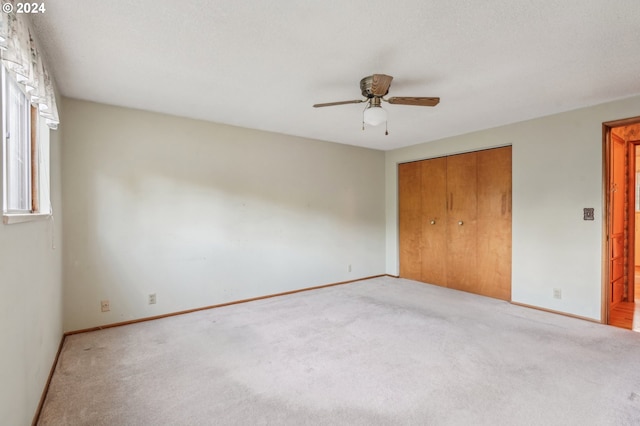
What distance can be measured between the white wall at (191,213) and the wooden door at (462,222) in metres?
1.47

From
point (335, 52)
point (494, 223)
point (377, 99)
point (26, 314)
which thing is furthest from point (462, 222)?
point (26, 314)

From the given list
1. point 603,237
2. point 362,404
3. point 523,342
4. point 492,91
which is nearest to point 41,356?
point 362,404

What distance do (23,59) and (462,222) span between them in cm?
471

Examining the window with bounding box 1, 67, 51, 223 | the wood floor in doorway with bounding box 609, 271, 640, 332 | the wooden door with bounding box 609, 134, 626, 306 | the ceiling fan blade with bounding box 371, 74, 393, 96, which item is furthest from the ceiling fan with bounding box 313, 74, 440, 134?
the wood floor in doorway with bounding box 609, 271, 640, 332

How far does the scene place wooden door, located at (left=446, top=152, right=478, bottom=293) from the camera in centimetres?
446

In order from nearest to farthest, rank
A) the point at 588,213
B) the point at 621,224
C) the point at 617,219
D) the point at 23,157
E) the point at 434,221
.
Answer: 1. the point at 23,157
2. the point at 588,213
3. the point at 617,219
4. the point at 621,224
5. the point at 434,221

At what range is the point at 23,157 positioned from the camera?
6.48ft

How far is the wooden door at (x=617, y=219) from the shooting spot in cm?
368

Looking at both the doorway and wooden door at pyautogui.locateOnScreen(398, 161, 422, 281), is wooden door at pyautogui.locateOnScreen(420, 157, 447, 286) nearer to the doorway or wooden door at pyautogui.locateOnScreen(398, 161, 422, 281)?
wooden door at pyautogui.locateOnScreen(398, 161, 422, 281)

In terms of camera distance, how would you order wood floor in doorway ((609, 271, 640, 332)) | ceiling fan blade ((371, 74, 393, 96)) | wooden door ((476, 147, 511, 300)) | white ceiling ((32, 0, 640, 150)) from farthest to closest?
wooden door ((476, 147, 511, 300))
wood floor in doorway ((609, 271, 640, 332))
ceiling fan blade ((371, 74, 393, 96))
white ceiling ((32, 0, 640, 150))

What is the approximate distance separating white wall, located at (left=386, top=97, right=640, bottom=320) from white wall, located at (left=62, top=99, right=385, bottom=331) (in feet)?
7.61

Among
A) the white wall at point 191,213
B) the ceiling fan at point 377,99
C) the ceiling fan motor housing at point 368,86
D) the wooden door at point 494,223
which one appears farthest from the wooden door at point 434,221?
the ceiling fan motor housing at point 368,86

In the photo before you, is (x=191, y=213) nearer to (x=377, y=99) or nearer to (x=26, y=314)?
(x=26, y=314)

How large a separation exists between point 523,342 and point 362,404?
176 centimetres
